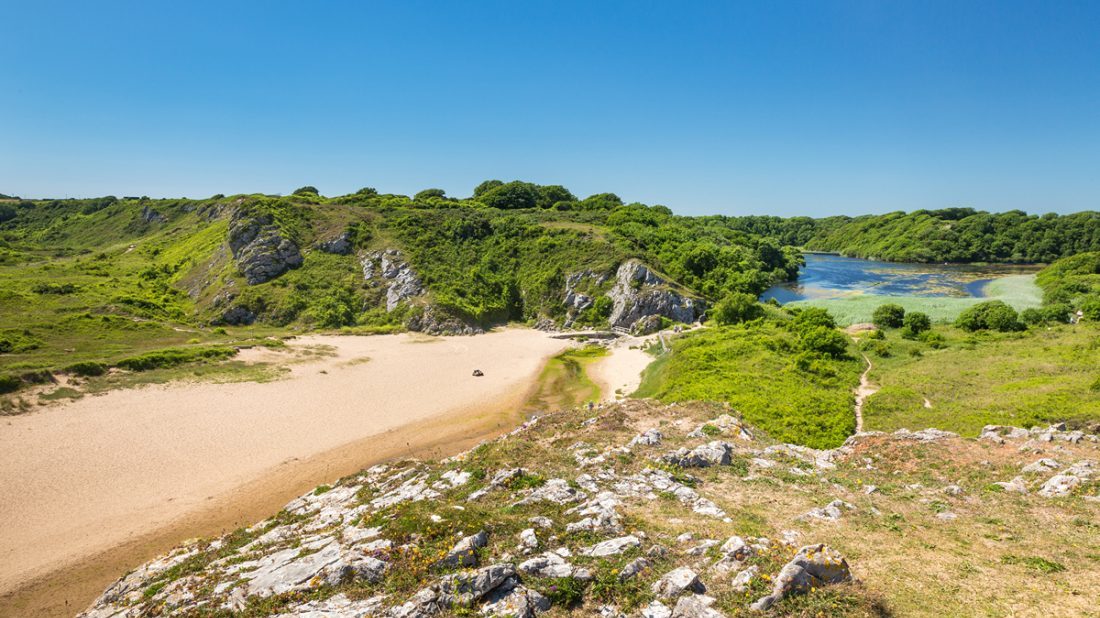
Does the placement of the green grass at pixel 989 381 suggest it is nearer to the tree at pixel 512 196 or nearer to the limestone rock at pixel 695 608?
the limestone rock at pixel 695 608

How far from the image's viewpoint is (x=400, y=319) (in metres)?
63.8

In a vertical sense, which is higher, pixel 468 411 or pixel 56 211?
pixel 56 211

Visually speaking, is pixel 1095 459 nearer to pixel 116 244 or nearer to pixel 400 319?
pixel 400 319

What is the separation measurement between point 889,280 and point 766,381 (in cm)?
9671

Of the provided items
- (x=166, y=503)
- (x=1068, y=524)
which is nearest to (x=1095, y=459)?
(x=1068, y=524)

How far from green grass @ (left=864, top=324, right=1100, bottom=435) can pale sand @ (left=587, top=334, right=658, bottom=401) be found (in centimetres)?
1797

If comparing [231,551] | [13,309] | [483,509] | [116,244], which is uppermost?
[116,244]

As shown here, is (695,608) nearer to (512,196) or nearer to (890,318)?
(890,318)

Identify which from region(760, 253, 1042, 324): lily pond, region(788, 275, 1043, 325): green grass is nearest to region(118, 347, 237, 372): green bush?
region(788, 275, 1043, 325): green grass

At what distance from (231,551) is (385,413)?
19325 mm

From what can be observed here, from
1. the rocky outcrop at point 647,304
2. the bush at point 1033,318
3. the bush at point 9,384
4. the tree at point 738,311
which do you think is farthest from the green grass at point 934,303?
the bush at point 9,384

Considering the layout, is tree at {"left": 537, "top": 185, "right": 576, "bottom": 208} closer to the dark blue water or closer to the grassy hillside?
the grassy hillside

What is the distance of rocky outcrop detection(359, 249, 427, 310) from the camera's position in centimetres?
6719

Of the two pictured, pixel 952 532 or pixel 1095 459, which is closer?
pixel 952 532
